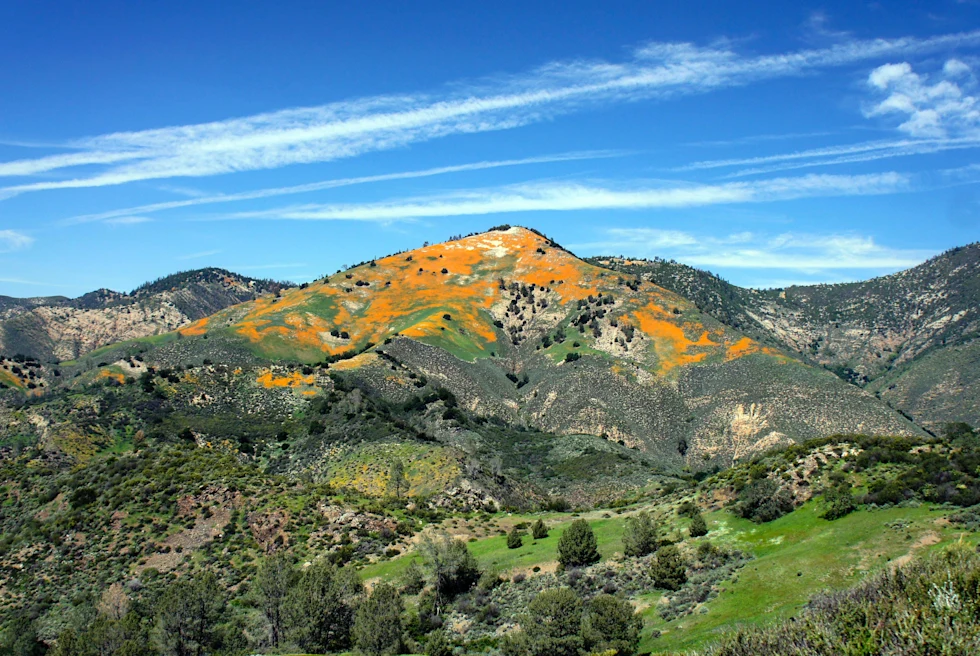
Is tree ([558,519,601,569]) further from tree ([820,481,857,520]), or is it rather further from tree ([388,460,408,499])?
tree ([388,460,408,499])

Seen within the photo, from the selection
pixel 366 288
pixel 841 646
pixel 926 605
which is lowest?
pixel 841 646

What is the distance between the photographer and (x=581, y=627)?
86.9 ft

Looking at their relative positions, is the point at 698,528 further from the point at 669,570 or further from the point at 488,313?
the point at 488,313

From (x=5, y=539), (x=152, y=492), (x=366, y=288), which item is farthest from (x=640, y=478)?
(x=366, y=288)

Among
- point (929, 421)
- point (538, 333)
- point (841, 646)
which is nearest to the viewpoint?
point (841, 646)

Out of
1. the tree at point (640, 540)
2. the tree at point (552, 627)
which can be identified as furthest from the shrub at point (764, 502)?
the tree at point (552, 627)

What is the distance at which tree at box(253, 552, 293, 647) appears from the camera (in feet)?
115

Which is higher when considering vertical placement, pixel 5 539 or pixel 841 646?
pixel 841 646

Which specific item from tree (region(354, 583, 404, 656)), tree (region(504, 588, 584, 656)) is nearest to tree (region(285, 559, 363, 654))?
tree (region(354, 583, 404, 656))

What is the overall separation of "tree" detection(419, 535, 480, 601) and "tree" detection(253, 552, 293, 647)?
25.8ft

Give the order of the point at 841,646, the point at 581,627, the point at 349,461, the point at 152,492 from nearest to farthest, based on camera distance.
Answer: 1. the point at 841,646
2. the point at 581,627
3. the point at 152,492
4. the point at 349,461

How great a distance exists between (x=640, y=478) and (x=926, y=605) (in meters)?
61.6

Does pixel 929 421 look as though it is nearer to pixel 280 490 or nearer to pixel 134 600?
pixel 280 490

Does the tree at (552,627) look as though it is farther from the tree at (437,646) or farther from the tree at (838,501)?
the tree at (838,501)
